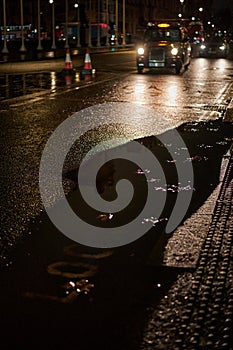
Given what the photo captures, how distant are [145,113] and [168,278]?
9.31 m

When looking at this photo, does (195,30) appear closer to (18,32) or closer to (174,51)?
(174,51)

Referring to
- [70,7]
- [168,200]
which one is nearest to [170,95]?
[168,200]

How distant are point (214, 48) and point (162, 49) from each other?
20.8m

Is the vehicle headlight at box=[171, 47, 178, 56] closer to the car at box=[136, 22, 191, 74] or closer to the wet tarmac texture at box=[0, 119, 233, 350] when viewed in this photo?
the car at box=[136, 22, 191, 74]

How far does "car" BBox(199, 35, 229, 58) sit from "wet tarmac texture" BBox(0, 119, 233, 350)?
4154 cm

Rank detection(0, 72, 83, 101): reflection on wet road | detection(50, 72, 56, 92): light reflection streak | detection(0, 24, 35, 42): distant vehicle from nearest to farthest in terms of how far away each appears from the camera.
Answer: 1. detection(0, 72, 83, 101): reflection on wet road
2. detection(50, 72, 56, 92): light reflection streak
3. detection(0, 24, 35, 42): distant vehicle

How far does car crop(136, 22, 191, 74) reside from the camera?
2717 cm

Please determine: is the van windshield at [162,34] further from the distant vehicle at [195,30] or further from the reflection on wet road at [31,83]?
the distant vehicle at [195,30]

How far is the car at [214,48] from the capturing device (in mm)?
46812

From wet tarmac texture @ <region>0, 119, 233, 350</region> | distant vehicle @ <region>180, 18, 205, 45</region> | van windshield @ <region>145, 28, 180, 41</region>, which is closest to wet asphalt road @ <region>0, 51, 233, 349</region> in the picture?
wet tarmac texture @ <region>0, 119, 233, 350</region>

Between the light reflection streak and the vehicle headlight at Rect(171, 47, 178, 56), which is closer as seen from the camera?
the light reflection streak

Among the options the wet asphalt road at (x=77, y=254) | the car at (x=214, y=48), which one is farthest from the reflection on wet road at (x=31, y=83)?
the car at (x=214, y=48)

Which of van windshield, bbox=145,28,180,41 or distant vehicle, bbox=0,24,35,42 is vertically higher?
distant vehicle, bbox=0,24,35,42

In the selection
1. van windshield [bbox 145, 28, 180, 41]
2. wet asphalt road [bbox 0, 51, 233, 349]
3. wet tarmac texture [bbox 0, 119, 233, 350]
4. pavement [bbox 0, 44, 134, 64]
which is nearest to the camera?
wet tarmac texture [bbox 0, 119, 233, 350]
